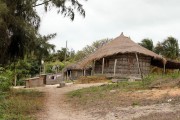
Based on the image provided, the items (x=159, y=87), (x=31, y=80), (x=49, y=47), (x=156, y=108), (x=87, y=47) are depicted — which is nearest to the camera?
(x=156, y=108)

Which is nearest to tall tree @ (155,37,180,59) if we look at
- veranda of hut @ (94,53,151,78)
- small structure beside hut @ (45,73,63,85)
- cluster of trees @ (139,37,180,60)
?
cluster of trees @ (139,37,180,60)

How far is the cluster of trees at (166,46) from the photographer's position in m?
53.3

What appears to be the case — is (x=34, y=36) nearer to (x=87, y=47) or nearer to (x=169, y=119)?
(x=169, y=119)

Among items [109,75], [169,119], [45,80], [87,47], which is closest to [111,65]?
[109,75]

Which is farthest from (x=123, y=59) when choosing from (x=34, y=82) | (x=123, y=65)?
(x=34, y=82)

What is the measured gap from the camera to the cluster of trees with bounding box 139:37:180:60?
53.3 m

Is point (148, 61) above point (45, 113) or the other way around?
above

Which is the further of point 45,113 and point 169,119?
point 45,113

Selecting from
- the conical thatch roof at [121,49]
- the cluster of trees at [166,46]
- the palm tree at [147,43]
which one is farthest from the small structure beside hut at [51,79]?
the palm tree at [147,43]

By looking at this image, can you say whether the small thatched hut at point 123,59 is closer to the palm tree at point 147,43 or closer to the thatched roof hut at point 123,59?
the thatched roof hut at point 123,59

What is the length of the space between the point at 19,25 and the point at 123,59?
17.2m

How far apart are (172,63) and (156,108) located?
88.2 ft

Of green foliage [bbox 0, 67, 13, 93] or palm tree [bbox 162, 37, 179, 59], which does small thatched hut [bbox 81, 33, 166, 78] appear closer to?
palm tree [bbox 162, 37, 179, 59]

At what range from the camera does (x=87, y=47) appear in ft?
244
